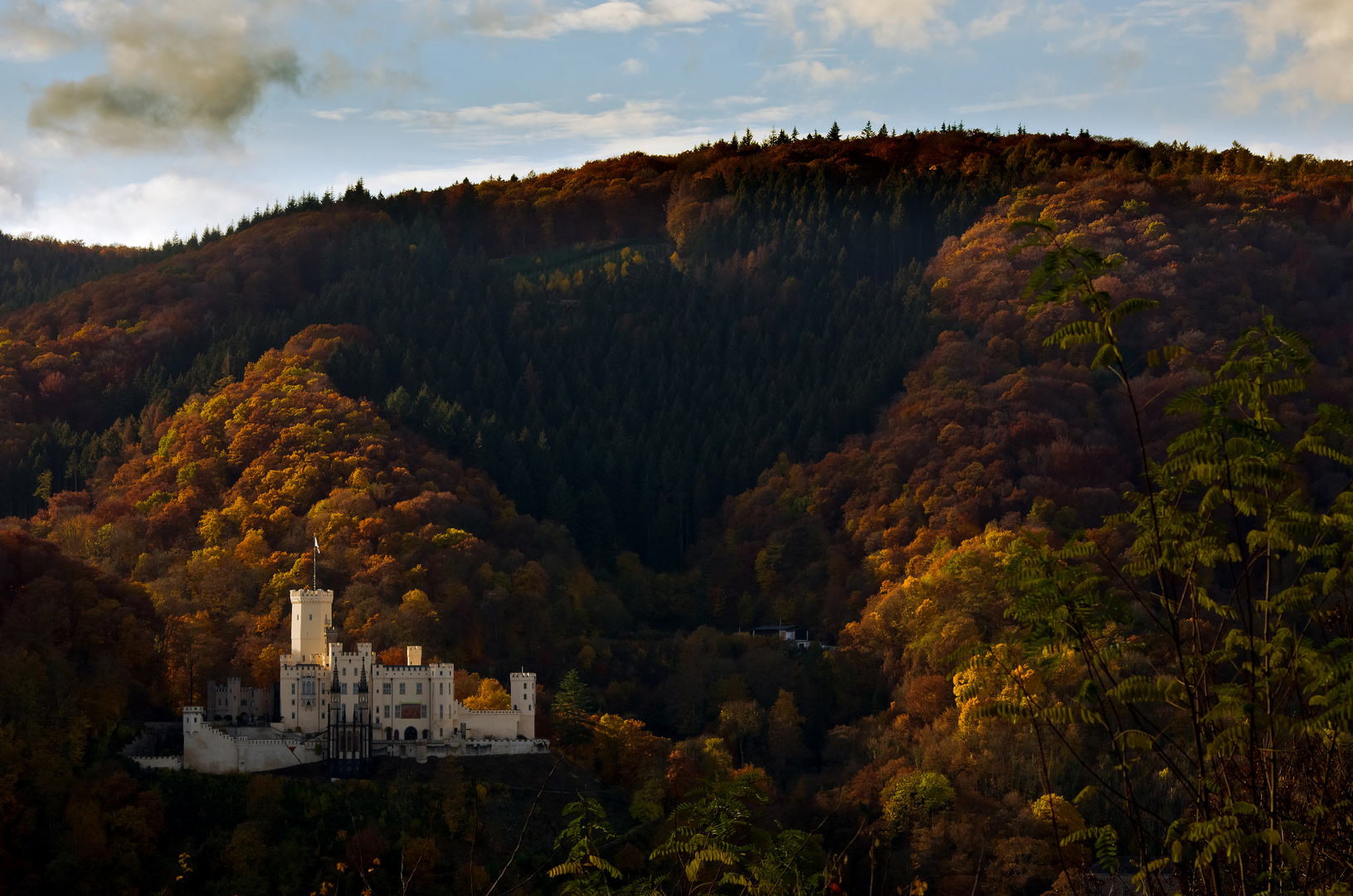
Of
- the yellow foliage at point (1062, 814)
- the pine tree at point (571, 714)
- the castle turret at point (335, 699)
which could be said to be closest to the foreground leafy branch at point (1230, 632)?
the yellow foliage at point (1062, 814)

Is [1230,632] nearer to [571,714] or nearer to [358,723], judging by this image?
[358,723]

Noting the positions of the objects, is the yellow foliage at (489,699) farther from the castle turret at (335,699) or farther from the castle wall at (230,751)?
the castle wall at (230,751)

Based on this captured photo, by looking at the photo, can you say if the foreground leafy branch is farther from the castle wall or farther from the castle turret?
the castle turret

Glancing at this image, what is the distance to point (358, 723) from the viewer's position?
8456 centimetres

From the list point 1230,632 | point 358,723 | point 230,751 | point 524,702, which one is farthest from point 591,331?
point 1230,632

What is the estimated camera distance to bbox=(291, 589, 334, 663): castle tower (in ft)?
299

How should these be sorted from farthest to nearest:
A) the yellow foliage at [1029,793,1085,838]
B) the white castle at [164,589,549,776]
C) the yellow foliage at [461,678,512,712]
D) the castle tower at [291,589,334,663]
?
the yellow foliage at [461,678,512,712]
the castle tower at [291,589,334,663]
the white castle at [164,589,549,776]
the yellow foliage at [1029,793,1085,838]

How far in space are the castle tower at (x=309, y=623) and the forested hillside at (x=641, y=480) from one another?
723 cm

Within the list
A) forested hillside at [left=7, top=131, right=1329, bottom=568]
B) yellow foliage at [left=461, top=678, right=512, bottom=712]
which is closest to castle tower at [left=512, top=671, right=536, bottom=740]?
yellow foliage at [left=461, top=678, right=512, bottom=712]

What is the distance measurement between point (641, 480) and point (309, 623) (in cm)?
6404

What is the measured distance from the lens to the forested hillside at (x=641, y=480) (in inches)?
3248

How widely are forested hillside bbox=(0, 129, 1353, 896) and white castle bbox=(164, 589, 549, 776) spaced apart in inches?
105

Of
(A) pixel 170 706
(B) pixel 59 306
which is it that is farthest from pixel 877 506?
(B) pixel 59 306

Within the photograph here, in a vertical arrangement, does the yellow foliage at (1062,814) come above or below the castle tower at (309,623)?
below
